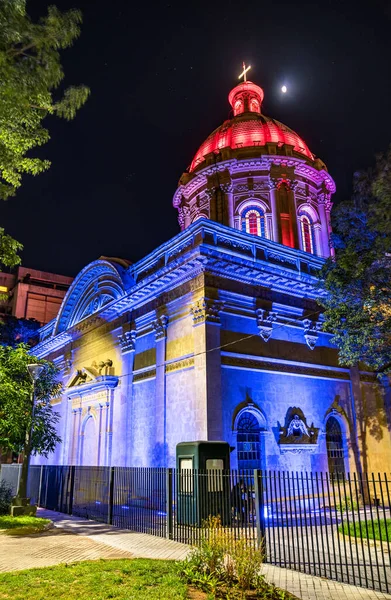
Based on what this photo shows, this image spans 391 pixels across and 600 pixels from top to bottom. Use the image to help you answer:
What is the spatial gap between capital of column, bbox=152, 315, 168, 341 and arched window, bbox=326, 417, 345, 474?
27.8 feet

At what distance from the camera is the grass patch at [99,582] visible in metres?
6.71

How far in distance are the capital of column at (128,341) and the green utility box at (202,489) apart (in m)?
9.51

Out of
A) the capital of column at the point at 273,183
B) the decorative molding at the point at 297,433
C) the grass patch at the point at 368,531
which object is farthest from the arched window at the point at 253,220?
the grass patch at the point at 368,531

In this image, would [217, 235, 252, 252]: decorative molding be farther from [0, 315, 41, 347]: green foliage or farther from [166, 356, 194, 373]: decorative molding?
[0, 315, 41, 347]: green foliage

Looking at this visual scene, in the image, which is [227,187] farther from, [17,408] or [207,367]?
[17,408]

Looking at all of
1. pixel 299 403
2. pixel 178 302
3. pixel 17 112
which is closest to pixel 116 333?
pixel 178 302

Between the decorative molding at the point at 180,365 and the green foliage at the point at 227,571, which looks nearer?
the green foliage at the point at 227,571

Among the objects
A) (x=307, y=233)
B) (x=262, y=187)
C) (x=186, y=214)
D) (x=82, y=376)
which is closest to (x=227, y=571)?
(x=82, y=376)

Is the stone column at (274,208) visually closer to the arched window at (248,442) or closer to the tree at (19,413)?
the arched window at (248,442)

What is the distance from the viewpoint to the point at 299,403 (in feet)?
65.1

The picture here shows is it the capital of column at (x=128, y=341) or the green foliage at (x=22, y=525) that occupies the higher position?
the capital of column at (x=128, y=341)

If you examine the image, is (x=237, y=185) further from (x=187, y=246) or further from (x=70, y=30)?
(x=70, y=30)

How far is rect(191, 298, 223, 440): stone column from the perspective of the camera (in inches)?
643

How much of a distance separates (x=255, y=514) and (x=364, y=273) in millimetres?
9383
